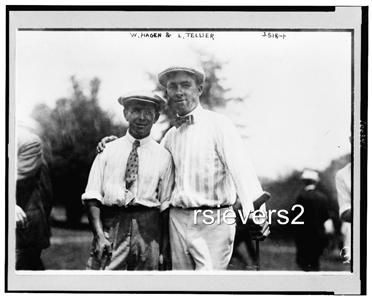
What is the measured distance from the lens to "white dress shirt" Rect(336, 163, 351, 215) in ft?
12.1

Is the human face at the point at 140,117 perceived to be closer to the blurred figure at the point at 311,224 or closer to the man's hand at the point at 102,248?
the man's hand at the point at 102,248

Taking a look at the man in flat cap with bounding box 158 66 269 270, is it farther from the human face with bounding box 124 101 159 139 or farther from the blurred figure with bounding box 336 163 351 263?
the blurred figure with bounding box 336 163 351 263

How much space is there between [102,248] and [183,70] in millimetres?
1073

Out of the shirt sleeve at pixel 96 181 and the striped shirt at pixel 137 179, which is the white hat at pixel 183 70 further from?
the shirt sleeve at pixel 96 181

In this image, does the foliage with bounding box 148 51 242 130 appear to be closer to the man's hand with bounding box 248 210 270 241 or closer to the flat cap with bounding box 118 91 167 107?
the flat cap with bounding box 118 91 167 107

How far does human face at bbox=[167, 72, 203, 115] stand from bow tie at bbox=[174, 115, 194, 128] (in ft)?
0.09

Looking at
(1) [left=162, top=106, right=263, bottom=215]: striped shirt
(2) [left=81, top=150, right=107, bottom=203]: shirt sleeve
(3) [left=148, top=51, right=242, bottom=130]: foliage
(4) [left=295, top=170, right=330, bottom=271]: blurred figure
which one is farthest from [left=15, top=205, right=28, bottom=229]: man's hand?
(4) [left=295, top=170, right=330, bottom=271]: blurred figure

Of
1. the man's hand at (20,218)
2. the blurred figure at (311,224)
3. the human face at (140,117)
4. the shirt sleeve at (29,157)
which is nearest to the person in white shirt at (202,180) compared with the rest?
the human face at (140,117)

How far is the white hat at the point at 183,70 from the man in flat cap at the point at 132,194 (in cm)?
11

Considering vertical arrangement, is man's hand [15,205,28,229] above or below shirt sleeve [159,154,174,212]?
below

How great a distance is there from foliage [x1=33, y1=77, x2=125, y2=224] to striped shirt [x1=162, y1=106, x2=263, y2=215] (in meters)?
0.38

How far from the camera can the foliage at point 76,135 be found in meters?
3.70

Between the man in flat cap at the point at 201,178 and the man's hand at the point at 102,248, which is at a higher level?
the man in flat cap at the point at 201,178

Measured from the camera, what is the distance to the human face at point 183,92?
3.68 m
